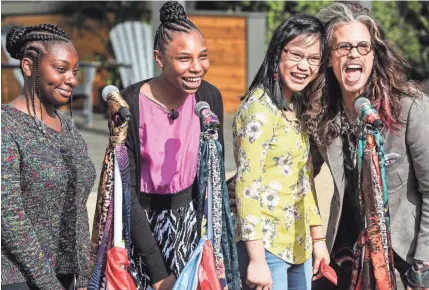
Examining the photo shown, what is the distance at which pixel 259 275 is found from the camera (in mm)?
3590

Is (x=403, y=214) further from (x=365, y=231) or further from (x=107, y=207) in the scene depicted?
(x=107, y=207)

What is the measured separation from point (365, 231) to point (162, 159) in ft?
2.90

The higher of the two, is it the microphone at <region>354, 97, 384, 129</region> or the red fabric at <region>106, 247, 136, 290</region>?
the microphone at <region>354, 97, 384, 129</region>

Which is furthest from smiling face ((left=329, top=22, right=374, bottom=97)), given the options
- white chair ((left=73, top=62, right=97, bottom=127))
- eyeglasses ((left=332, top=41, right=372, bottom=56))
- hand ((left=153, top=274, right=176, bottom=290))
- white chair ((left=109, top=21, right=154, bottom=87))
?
white chair ((left=109, top=21, right=154, bottom=87))

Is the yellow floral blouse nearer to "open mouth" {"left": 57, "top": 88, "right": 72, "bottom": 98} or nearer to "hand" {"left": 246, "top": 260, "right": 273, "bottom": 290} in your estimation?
"hand" {"left": 246, "top": 260, "right": 273, "bottom": 290}

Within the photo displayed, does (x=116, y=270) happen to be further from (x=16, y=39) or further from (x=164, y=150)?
(x=16, y=39)

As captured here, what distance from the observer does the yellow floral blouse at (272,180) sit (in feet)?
11.9

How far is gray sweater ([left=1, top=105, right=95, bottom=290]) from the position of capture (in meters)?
3.05

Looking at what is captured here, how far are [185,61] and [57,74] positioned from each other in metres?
0.56

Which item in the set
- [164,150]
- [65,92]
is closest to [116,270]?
[164,150]

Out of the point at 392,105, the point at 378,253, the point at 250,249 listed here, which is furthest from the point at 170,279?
the point at 392,105

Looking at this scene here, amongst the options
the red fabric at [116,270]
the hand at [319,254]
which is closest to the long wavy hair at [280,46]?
the hand at [319,254]

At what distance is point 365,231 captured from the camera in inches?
140

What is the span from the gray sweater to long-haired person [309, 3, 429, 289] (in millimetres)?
1141
